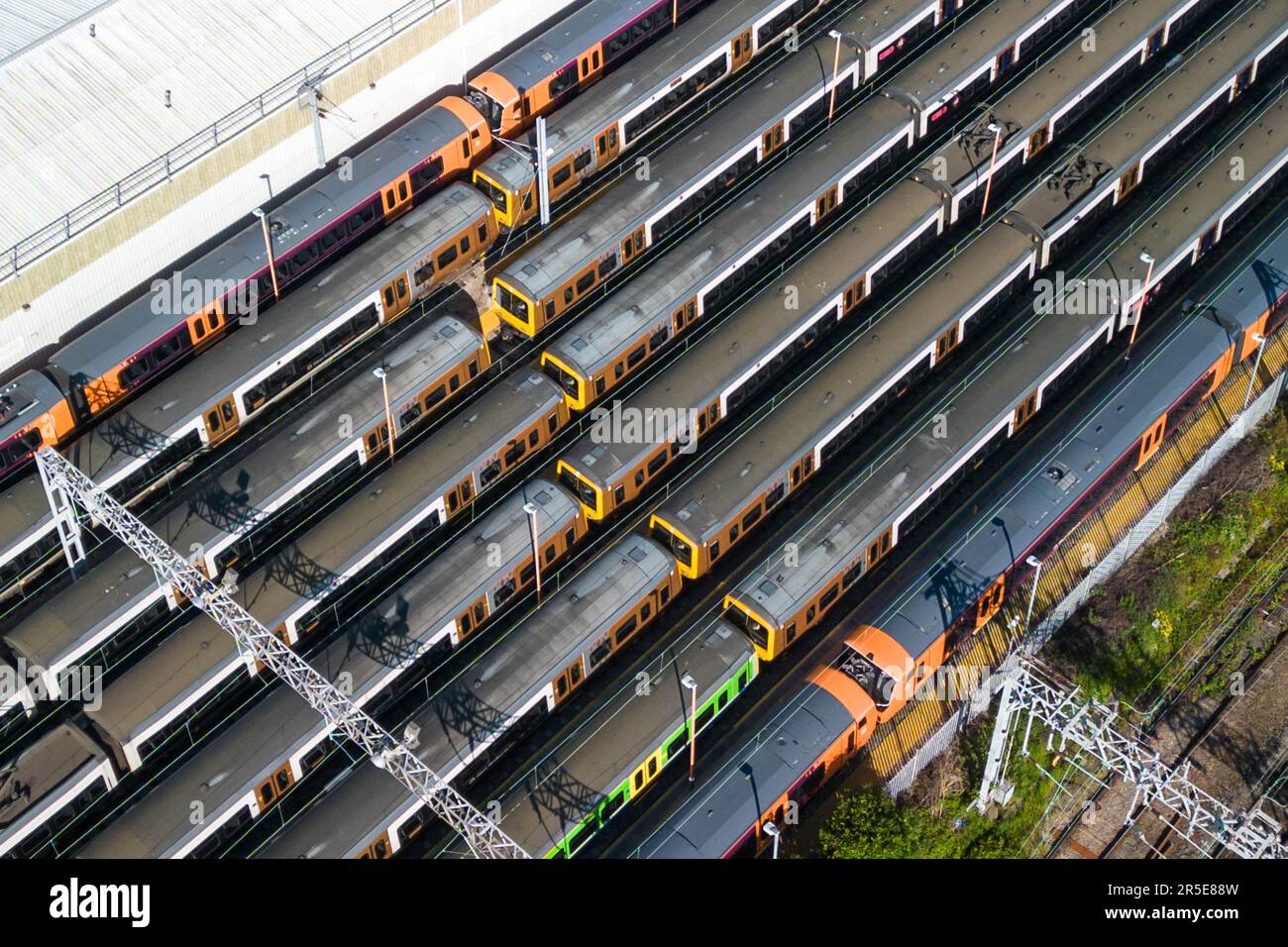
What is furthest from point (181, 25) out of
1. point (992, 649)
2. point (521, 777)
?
point (992, 649)

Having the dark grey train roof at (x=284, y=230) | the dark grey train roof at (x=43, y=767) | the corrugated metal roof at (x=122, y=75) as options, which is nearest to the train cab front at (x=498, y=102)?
the dark grey train roof at (x=284, y=230)

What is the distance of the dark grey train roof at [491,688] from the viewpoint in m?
69.0

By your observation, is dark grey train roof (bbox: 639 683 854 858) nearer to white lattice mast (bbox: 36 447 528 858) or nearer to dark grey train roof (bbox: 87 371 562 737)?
white lattice mast (bbox: 36 447 528 858)

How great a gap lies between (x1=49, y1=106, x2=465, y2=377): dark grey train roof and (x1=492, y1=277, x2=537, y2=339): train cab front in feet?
25.7

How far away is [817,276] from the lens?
283ft

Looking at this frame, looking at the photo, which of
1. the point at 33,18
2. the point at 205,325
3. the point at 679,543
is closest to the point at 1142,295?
the point at 679,543

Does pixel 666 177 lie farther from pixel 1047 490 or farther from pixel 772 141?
pixel 1047 490

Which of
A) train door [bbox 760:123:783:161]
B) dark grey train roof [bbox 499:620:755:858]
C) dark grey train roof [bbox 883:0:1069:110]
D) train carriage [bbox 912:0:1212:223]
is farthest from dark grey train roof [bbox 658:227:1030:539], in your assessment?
train door [bbox 760:123:783:161]

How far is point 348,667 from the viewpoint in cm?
7344

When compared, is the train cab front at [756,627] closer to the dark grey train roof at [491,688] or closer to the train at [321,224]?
the dark grey train roof at [491,688]

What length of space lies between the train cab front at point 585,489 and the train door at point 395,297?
12.7 m

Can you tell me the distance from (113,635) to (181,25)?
103ft

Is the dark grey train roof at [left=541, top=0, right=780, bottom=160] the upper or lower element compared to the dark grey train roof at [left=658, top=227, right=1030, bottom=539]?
upper

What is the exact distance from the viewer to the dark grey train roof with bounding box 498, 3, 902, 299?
8594cm
